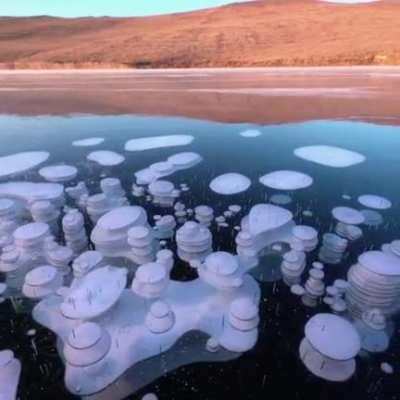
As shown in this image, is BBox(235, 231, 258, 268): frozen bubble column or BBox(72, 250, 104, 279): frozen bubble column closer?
BBox(72, 250, 104, 279): frozen bubble column

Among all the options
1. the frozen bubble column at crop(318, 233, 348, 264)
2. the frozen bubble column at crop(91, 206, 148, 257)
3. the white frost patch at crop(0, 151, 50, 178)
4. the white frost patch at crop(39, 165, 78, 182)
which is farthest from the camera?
the white frost patch at crop(0, 151, 50, 178)

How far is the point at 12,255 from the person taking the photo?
4.56 meters

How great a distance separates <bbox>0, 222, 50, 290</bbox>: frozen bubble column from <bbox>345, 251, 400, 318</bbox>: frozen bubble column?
13.3 feet

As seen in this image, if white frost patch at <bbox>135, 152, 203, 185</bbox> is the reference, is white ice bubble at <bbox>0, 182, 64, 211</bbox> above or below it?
above

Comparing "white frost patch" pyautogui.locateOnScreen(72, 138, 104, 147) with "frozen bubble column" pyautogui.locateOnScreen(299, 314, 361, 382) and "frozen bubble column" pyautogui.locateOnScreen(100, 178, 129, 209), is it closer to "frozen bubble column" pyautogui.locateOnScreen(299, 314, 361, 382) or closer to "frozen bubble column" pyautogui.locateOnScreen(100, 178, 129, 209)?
"frozen bubble column" pyautogui.locateOnScreen(100, 178, 129, 209)

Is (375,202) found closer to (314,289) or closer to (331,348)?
(314,289)

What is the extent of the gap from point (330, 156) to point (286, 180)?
6.97ft

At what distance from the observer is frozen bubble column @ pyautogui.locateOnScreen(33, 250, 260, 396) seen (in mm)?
3283

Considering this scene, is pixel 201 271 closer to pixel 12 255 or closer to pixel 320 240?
pixel 320 240

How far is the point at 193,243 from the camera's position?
486 centimetres

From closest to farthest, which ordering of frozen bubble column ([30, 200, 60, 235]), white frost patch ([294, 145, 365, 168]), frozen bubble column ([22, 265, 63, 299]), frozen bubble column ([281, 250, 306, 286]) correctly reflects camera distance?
1. frozen bubble column ([22, 265, 63, 299])
2. frozen bubble column ([281, 250, 306, 286])
3. frozen bubble column ([30, 200, 60, 235])
4. white frost patch ([294, 145, 365, 168])

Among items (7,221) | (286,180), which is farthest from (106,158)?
(286,180)

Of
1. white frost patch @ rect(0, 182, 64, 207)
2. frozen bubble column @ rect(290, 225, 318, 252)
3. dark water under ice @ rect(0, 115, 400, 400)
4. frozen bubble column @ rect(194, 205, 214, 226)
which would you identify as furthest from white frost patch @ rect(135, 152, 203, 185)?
frozen bubble column @ rect(290, 225, 318, 252)

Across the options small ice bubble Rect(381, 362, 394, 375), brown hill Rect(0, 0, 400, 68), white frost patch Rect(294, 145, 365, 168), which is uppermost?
brown hill Rect(0, 0, 400, 68)
